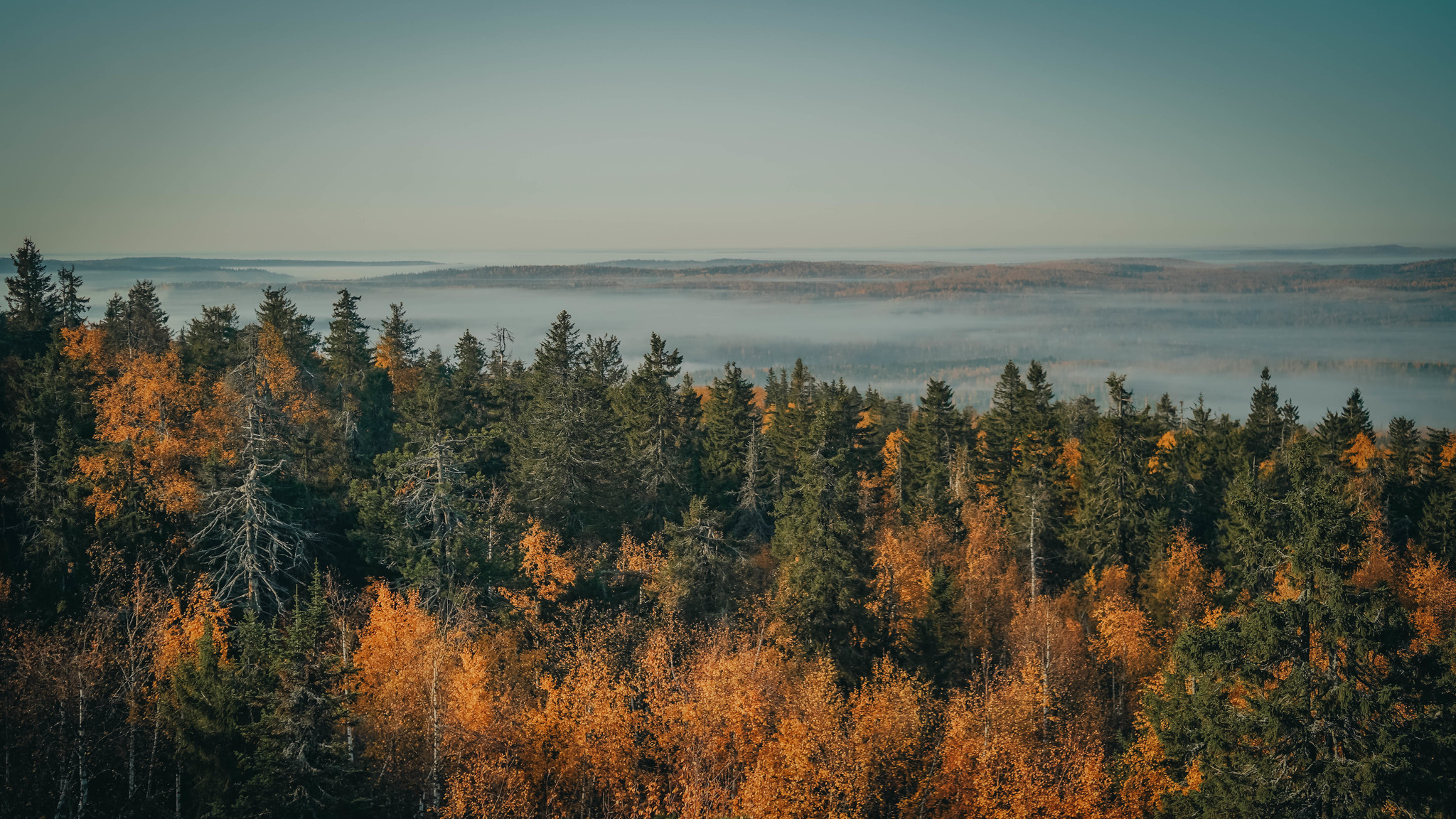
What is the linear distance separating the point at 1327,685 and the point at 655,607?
87.1 ft

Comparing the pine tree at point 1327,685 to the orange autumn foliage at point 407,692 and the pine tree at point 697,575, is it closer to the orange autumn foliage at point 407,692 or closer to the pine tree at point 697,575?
the pine tree at point 697,575

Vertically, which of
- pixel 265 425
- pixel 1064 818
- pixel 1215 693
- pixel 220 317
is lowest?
pixel 1064 818

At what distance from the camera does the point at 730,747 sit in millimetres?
32719

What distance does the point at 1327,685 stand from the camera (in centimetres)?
2056

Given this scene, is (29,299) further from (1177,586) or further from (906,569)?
(1177,586)

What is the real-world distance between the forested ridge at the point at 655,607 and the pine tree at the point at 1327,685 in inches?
4.2

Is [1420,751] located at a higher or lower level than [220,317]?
lower

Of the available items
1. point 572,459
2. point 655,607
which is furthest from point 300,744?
point 572,459

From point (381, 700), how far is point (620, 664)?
1017cm

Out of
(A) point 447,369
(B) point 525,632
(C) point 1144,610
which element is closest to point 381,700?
(B) point 525,632

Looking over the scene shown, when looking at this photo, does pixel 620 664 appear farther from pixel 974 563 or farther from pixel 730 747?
pixel 974 563

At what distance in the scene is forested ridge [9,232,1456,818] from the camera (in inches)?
878

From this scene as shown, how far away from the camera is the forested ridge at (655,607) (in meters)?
22.3

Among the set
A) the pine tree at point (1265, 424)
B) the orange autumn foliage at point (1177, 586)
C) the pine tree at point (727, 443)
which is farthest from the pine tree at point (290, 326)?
the pine tree at point (1265, 424)
